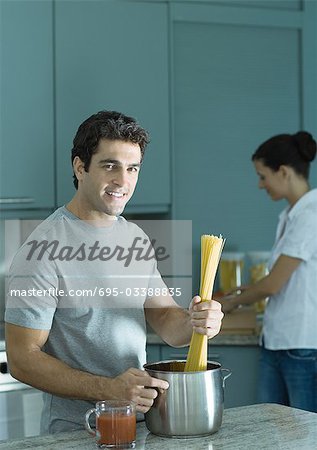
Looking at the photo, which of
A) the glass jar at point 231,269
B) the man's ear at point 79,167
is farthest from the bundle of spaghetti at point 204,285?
the glass jar at point 231,269

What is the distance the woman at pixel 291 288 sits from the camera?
3.11 meters

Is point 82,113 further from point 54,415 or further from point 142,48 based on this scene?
point 54,415

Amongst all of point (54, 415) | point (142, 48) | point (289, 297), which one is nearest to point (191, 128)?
point (142, 48)

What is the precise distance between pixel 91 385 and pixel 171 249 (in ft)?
5.85

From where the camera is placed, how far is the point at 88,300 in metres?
2.01

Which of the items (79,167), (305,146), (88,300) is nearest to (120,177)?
(79,167)

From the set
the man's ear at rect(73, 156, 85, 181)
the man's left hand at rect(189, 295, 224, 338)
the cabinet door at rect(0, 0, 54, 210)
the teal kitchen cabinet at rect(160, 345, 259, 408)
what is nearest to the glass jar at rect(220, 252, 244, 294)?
the teal kitchen cabinet at rect(160, 345, 259, 408)

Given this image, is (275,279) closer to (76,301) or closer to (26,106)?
(26,106)

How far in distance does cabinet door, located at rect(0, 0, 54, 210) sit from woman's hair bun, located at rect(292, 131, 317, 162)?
2.97 ft

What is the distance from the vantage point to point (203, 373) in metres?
1.79

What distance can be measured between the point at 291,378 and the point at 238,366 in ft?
1.01

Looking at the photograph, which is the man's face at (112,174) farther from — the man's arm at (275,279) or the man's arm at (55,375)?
the man's arm at (275,279)

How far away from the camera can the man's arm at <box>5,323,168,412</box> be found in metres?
1.83

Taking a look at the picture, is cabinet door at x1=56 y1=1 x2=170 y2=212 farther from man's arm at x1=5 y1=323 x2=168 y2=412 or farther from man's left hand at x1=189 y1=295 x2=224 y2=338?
man's left hand at x1=189 y1=295 x2=224 y2=338
